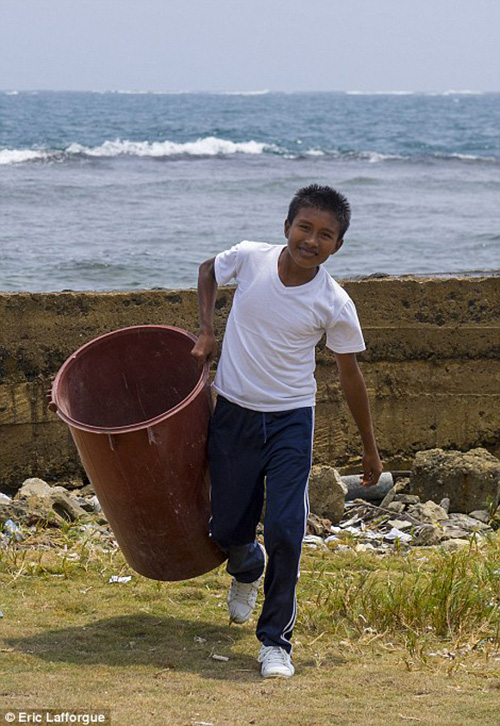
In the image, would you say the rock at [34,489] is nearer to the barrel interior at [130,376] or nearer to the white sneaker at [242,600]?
the barrel interior at [130,376]

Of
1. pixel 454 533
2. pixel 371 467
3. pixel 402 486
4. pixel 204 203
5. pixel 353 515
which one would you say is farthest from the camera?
pixel 204 203

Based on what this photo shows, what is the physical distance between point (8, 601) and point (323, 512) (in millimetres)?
2184

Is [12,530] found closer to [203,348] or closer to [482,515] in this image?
[203,348]

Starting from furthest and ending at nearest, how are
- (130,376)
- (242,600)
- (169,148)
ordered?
(169,148), (130,376), (242,600)

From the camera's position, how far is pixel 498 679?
374 cm

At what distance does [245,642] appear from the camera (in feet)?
14.0

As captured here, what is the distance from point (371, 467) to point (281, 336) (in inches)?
24.3

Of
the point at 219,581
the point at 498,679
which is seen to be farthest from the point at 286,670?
the point at 219,581

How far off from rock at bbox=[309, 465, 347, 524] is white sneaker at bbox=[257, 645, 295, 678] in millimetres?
2347

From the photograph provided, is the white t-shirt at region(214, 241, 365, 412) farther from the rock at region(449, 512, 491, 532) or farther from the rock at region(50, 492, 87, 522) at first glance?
the rock at region(449, 512, 491, 532)

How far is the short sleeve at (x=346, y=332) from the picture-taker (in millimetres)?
3943

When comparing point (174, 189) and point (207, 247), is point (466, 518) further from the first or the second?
point (174, 189)

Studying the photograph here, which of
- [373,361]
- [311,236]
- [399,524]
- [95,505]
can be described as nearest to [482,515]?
[399,524]

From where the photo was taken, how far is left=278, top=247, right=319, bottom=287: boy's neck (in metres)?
3.98
